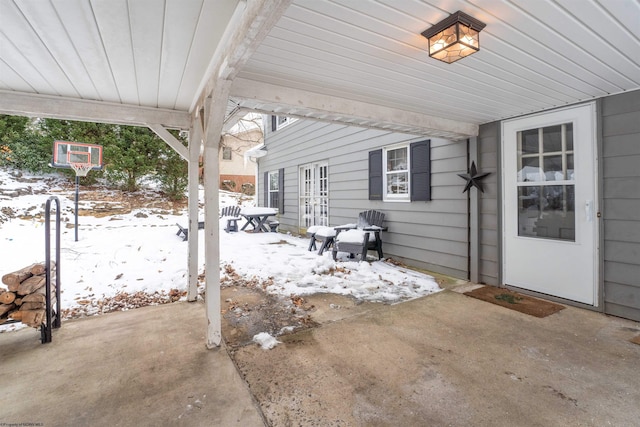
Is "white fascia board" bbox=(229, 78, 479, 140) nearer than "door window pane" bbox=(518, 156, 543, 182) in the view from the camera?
Yes

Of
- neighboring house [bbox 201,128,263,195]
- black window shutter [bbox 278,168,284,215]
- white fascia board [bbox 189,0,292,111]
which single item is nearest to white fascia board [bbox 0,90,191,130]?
white fascia board [bbox 189,0,292,111]

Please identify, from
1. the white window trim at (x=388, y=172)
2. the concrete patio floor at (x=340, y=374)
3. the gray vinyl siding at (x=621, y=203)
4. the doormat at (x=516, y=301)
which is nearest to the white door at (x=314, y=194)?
the white window trim at (x=388, y=172)

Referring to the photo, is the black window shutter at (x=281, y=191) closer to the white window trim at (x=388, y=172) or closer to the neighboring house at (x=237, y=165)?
the white window trim at (x=388, y=172)

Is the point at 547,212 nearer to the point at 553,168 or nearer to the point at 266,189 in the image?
the point at 553,168

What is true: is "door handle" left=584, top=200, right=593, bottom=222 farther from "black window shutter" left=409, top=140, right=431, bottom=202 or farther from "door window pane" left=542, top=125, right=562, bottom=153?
"black window shutter" left=409, top=140, right=431, bottom=202

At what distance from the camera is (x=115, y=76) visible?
2395mm

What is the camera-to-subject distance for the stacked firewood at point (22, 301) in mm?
2301

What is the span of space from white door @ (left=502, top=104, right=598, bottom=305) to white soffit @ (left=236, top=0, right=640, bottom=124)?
0.35m

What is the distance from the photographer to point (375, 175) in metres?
5.55

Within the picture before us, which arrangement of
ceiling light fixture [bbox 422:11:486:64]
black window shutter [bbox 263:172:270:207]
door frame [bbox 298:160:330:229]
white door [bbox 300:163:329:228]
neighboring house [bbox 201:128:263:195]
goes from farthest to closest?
neighboring house [bbox 201:128:263:195], black window shutter [bbox 263:172:270:207], white door [bbox 300:163:329:228], door frame [bbox 298:160:330:229], ceiling light fixture [bbox 422:11:486:64]

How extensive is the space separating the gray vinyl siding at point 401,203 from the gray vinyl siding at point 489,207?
0.21 metres

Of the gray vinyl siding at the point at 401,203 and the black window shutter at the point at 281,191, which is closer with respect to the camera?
the gray vinyl siding at the point at 401,203

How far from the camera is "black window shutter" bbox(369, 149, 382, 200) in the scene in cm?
547

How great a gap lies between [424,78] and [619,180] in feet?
7.25
